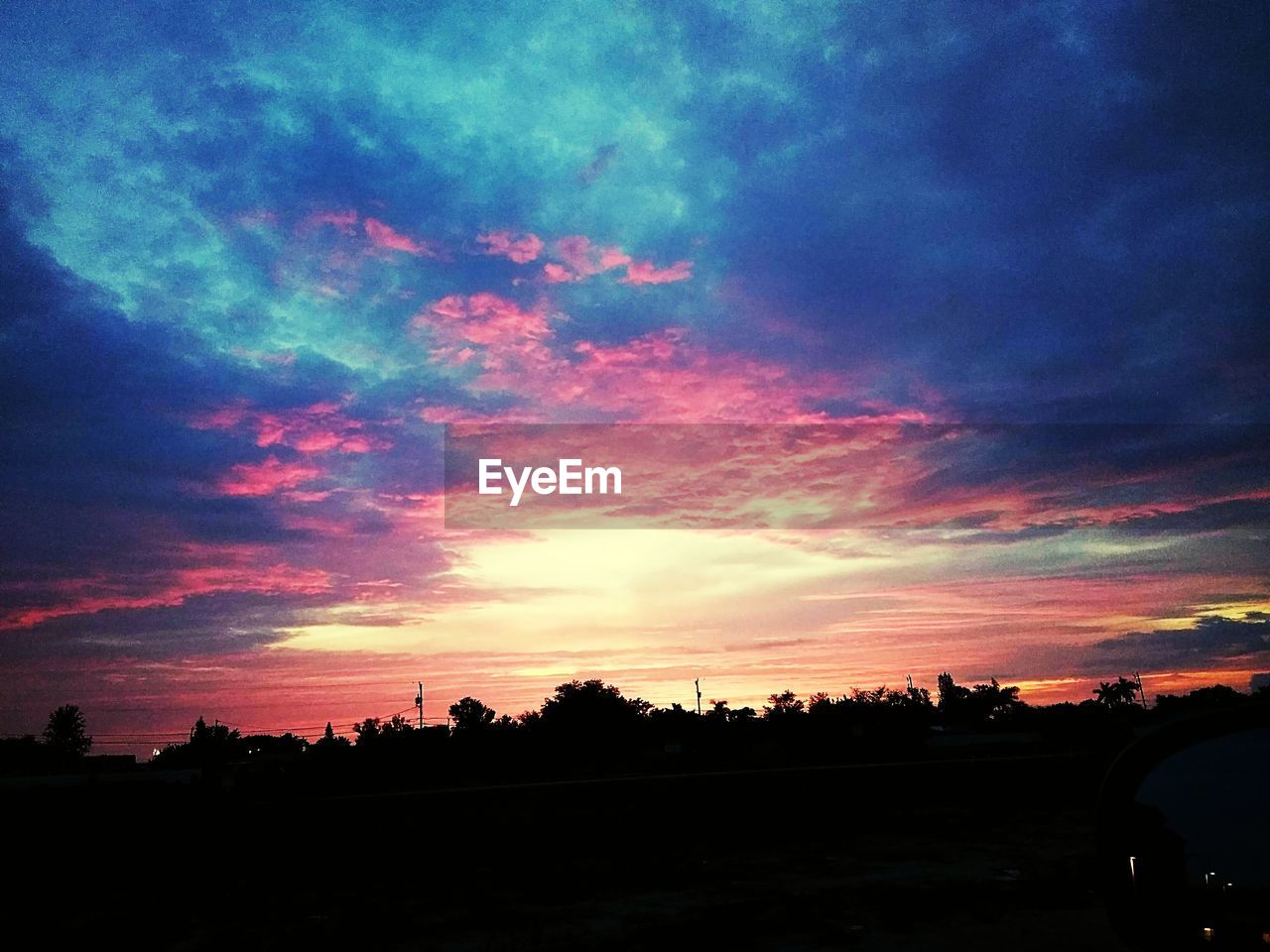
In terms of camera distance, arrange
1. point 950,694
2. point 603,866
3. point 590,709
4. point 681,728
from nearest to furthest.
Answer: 1. point 603,866
2. point 681,728
3. point 590,709
4. point 950,694

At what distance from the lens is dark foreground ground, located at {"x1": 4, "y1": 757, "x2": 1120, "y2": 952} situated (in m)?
6.66

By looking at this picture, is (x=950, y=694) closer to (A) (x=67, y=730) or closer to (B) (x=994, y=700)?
(B) (x=994, y=700)

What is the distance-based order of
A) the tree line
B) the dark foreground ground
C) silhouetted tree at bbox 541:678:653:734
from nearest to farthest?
1. the dark foreground ground
2. the tree line
3. silhouetted tree at bbox 541:678:653:734

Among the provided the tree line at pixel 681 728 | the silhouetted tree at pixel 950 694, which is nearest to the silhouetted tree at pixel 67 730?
the tree line at pixel 681 728

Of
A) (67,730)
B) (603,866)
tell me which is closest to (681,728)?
(603,866)

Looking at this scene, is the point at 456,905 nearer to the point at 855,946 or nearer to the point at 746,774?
the point at 855,946

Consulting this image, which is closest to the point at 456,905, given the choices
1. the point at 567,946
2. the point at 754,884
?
the point at 567,946

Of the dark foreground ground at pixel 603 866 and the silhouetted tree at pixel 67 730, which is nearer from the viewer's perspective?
the dark foreground ground at pixel 603 866

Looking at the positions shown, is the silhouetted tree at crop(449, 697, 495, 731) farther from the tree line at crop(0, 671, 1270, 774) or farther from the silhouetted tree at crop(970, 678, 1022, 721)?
the silhouetted tree at crop(970, 678, 1022, 721)

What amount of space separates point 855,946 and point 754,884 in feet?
8.62

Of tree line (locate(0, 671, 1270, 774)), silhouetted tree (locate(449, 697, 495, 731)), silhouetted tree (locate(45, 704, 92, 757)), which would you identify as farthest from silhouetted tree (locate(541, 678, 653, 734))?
silhouetted tree (locate(45, 704, 92, 757))

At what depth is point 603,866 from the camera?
1004 cm

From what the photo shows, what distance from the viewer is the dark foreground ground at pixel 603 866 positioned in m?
6.66

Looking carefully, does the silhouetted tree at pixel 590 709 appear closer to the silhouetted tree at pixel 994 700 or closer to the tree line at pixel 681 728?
the tree line at pixel 681 728
